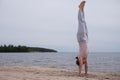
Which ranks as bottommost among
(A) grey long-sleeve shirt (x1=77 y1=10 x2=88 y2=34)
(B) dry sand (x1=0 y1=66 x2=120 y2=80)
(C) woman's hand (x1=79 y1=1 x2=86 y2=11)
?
(B) dry sand (x1=0 y1=66 x2=120 y2=80)

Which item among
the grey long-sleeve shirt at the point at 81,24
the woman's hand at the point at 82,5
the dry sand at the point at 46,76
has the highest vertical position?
the woman's hand at the point at 82,5

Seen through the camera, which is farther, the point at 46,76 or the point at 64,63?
the point at 64,63

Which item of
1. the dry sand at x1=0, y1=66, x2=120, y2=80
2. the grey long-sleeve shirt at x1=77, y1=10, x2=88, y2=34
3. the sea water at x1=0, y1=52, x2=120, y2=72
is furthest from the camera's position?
the sea water at x1=0, y1=52, x2=120, y2=72

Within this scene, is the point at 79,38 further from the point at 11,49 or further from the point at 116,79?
the point at 11,49

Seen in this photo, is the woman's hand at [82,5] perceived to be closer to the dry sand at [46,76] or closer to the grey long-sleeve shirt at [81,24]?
the grey long-sleeve shirt at [81,24]

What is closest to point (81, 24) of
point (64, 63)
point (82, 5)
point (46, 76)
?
point (82, 5)

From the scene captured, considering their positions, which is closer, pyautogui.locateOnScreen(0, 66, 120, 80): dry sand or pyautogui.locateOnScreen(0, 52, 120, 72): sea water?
pyautogui.locateOnScreen(0, 66, 120, 80): dry sand

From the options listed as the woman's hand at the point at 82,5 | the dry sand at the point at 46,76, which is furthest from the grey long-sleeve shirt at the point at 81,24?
the dry sand at the point at 46,76

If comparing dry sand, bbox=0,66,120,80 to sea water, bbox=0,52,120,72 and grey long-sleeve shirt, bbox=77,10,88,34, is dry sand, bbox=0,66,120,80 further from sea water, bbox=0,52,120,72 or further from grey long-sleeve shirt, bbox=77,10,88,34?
sea water, bbox=0,52,120,72

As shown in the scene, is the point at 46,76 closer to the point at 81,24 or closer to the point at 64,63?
the point at 81,24

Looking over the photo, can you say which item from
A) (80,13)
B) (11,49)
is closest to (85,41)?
(80,13)

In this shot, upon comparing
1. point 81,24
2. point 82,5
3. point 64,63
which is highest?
point 82,5

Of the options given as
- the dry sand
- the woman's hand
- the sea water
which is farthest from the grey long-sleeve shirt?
the sea water

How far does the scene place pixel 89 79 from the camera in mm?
10344
